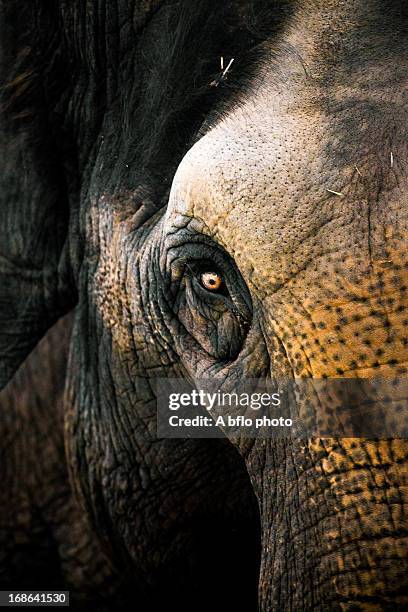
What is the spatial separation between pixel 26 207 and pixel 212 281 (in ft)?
2.53

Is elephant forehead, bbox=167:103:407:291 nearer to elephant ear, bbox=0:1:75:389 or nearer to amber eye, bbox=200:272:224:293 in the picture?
amber eye, bbox=200:272:224:293

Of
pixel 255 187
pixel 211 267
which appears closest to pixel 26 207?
pixel 211 267

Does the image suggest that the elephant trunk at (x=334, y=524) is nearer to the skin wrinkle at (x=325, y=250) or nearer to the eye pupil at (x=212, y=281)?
the skin wrinkle at (x=325, y=250)

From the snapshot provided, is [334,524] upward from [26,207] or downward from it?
downward

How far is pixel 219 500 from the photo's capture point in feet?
7.52

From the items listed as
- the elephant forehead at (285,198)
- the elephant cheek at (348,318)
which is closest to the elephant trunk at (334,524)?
the elephant cheek at (348,318)

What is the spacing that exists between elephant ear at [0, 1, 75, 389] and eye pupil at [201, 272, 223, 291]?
0.71 metres

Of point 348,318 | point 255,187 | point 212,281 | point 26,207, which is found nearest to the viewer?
point 348,318

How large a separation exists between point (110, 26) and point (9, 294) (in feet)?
2.34

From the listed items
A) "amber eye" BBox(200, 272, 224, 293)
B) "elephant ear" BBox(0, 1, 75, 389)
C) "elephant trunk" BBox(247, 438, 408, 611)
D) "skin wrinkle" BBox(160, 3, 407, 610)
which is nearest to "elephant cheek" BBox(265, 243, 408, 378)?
"skin wrinkle" BBox(160, 3, 407, 610)

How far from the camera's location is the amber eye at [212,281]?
6.31ft

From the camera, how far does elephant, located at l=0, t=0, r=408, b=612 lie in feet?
5.29

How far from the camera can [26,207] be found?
255 centimetres

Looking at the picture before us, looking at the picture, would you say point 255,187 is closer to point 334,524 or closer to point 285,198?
point 285,198
